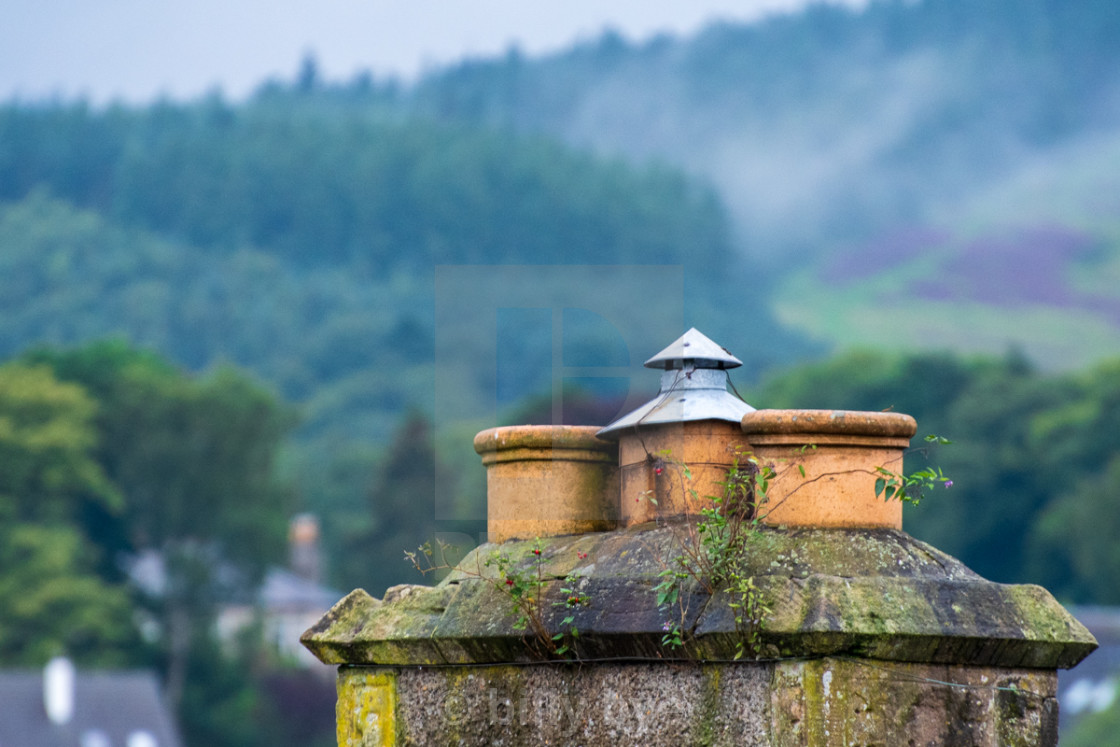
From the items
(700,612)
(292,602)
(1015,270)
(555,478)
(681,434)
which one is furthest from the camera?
(1015,270)

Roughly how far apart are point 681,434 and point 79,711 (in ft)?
122

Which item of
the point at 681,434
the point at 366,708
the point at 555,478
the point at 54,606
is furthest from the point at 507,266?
the point at 54,606

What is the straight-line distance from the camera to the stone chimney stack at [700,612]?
4.68m

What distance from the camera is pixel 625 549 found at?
208 inches

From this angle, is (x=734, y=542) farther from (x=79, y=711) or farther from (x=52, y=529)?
(x=52, y=529)

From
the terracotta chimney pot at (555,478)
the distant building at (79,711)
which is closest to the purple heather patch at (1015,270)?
the distant building at (79,711)

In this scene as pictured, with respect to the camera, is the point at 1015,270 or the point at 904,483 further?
the point at 1015,270

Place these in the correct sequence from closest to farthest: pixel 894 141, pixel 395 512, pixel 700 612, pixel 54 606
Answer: pixel 700 612 < pixel 54 606 < pixel 395 512 < pixel 894 141

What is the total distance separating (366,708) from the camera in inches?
217

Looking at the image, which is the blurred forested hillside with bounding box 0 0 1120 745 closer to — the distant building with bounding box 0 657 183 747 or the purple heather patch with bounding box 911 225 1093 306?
the purple heather patch with bounding box 911 225 1093 306

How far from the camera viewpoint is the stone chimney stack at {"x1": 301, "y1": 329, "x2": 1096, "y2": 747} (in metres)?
4.68

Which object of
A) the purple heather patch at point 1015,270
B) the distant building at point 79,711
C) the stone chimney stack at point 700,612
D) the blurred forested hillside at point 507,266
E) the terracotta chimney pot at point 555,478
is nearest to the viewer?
the stone chimney stack at point 700,612

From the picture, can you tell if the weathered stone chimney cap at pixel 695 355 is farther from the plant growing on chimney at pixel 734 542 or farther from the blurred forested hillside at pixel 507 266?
the blurred forested hillside at pixel 507 266

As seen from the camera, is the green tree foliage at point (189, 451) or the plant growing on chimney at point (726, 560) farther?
the green tree foliage at point (189, 451)
